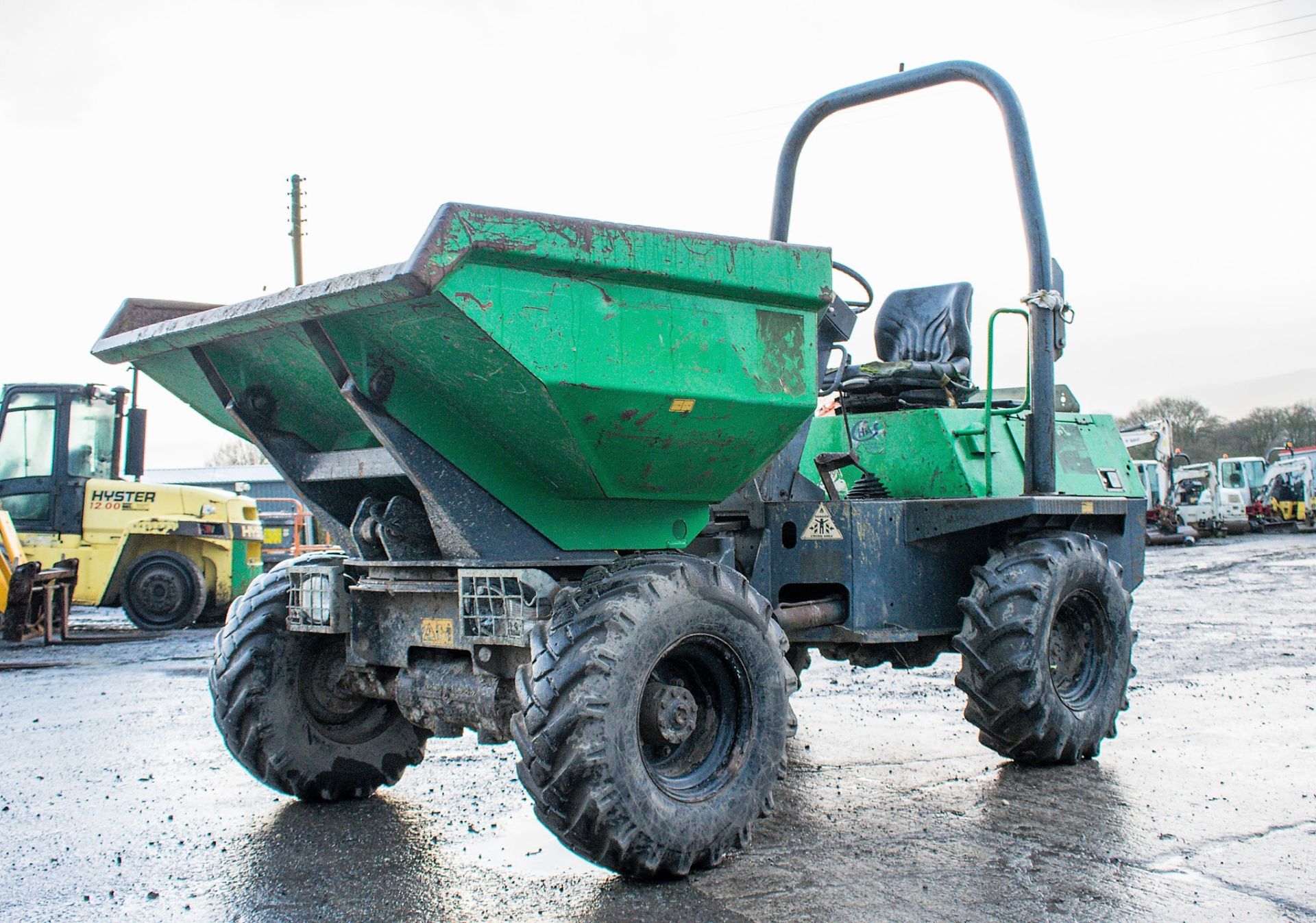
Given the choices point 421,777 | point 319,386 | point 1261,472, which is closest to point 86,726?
point 421,777

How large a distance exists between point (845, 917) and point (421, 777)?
2.55 metres

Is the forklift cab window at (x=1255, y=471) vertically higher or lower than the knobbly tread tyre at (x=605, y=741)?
higher

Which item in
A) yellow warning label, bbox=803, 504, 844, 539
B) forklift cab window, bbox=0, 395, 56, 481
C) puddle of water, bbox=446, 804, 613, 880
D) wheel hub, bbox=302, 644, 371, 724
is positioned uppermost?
forklift cab window, bbox=0, 395, 56, 481

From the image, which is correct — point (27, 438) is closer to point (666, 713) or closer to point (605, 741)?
point (666, 713)

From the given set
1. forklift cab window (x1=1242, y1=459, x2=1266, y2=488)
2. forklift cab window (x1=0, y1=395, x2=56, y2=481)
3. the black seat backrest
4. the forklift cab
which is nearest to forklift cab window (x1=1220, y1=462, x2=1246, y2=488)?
forklift cab window (x1=1242, y1=459, x2=1266, y2=488)

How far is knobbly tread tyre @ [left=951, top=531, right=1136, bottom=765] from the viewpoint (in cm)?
528

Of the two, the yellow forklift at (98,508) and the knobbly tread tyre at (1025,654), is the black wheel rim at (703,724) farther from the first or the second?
the yellow forklift at (98,508)

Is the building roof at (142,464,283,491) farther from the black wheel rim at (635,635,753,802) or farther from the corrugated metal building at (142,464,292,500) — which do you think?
the black wheel rim at (635,635,753,802)

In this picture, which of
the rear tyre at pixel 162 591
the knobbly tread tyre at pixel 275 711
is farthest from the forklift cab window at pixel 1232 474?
the knobbly tread tyre at pixel 275 711

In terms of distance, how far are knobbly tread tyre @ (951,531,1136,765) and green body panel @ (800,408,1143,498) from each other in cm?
46

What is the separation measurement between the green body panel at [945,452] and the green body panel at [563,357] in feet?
5.81

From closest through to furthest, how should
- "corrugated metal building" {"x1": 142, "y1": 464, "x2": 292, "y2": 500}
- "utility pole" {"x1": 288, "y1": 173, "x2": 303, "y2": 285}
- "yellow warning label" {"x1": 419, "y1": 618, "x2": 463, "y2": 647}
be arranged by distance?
"yellow warning label" {"x1": 419, "y1": 618, "x2": 463, "y2": 647}, "utility pole" {"x1": 288, "y1": 173, "x2": 303, "y2": 285}, "corrugated metal building" {"x1": 142, "y1": 464, "x2": 292, "y2": 500}

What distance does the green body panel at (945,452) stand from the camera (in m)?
5.96

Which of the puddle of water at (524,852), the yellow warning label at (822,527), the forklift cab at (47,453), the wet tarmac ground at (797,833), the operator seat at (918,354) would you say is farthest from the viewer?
the forklift cab at (47,453)
